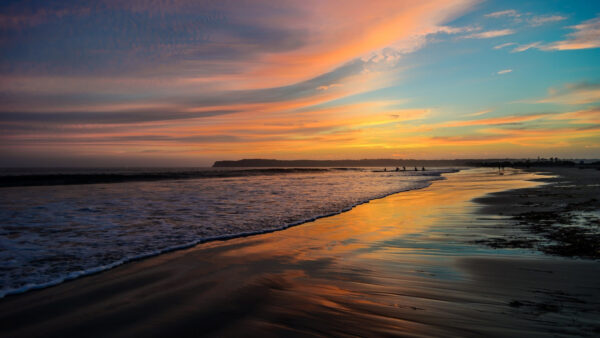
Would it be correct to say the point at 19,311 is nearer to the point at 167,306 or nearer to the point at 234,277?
the point at 167,306

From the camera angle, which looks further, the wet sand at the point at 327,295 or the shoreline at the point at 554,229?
the shoreline at the point at 554,229

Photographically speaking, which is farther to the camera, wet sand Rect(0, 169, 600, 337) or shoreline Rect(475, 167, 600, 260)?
shoreline Rect(475, 167, 600, 260)

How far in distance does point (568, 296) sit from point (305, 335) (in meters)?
3.46

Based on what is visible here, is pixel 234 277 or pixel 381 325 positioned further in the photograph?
pixel 234 277

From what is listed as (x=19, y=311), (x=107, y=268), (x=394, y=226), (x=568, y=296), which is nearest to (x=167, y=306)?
(x=19, y=311)

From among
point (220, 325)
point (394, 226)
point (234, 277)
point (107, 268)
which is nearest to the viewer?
point (220, 325)

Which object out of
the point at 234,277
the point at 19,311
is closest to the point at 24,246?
the point at 19,311

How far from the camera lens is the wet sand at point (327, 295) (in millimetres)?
3623

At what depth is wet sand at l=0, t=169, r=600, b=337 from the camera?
362 centimetres

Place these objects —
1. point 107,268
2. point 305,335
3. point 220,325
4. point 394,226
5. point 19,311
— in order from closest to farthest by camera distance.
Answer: point 305,335, point 220,325, point 19,311, point 107,268, point 394,226

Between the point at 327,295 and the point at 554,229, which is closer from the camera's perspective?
the point at 327,295

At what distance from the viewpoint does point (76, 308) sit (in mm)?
4230

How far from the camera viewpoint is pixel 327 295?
466 cm

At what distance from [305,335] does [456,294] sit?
2349 millimetres
